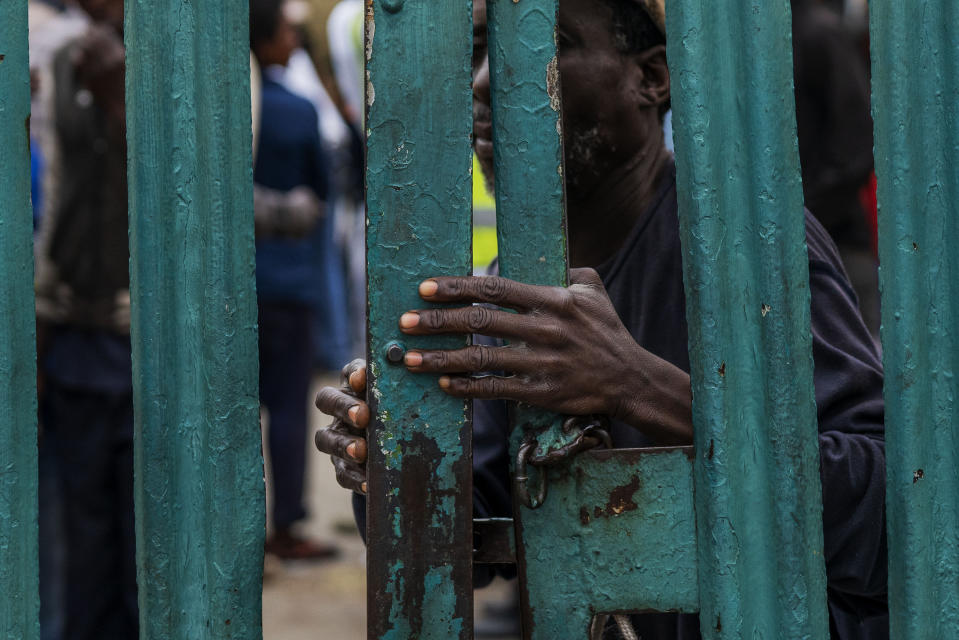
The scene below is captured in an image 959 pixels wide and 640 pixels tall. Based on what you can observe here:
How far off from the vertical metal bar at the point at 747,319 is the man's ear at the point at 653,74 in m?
0.77

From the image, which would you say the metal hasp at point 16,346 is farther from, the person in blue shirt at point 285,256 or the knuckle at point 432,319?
the person in blue shirt at point 285,256

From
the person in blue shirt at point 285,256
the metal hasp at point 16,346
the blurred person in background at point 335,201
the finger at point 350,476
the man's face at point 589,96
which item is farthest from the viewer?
the blurred person in background at point 335,201

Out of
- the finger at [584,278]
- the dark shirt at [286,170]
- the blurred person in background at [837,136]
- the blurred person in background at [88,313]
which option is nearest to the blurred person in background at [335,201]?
the dark shirt at [286,170]

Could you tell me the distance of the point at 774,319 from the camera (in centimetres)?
127

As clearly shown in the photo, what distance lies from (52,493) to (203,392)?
2406mm

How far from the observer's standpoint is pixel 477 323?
1222 mm

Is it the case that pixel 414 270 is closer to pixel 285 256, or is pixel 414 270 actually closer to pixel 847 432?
pixel 847 432

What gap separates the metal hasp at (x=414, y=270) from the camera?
1219 millimetres

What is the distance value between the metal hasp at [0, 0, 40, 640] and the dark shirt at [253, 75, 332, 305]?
3.67 metres

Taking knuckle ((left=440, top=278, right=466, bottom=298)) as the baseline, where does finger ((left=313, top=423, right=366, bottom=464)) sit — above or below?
below

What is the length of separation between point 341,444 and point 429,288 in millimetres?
354

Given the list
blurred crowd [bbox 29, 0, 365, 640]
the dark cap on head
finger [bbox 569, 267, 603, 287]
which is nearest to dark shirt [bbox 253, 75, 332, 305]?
blurred crowd [bbox 29, 0, 365, 640]

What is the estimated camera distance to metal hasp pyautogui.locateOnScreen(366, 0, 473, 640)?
1.22m

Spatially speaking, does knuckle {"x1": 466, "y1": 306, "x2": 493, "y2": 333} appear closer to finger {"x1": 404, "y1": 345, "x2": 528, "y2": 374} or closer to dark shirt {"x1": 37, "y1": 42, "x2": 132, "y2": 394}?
finger {"x1": 404, "y1": 345, "x2": 528, "y2": 374}
